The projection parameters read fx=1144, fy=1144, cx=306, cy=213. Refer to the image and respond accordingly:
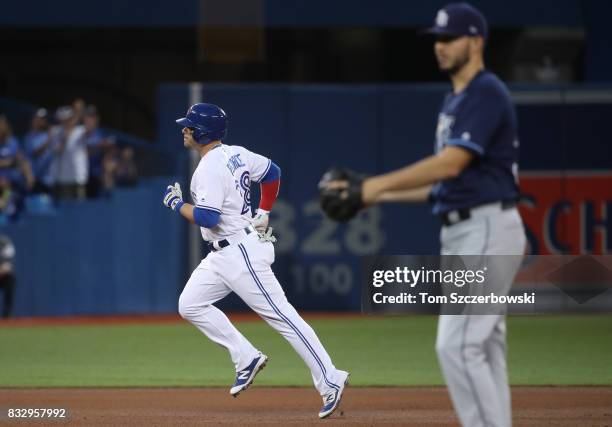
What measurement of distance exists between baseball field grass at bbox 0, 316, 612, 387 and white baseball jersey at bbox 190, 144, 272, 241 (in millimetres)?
2267

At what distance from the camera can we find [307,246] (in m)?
16.5

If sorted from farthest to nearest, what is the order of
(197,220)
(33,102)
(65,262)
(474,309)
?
(33,102) < (65,262) < (197,220) < (474,309)

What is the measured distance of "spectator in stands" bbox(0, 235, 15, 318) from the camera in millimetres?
15109

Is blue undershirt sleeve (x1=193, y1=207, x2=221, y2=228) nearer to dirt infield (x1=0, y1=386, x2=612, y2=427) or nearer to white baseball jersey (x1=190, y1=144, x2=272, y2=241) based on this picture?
white baseball jersey (x1=190, y1=144, x2=272, y2=241)

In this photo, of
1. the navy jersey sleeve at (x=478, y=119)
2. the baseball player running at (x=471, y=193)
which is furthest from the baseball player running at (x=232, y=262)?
the navy jersey sleeve at (x=478, y=119)

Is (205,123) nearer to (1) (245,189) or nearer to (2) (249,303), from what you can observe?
(1) (245,189)

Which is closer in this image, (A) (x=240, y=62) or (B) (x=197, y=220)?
(B) (x=197, y=220)

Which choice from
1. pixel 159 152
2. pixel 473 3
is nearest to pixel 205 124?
pixel 159 152

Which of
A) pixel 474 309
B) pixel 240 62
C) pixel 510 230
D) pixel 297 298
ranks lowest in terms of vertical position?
pixel 297 298

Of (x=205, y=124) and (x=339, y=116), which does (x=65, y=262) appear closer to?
(x=339, y=116)

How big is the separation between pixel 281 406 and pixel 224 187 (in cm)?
165

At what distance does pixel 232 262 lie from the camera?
24.4 ft

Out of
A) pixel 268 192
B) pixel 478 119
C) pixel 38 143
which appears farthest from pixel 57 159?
pixel 478 119

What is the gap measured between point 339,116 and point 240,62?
439 centimetres
